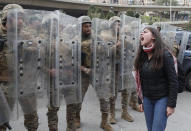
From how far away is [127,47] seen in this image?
4.10 m

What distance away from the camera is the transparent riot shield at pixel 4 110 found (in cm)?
267

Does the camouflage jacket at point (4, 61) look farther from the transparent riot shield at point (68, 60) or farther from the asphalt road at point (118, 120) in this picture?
the asphalt road at point (118, 120)

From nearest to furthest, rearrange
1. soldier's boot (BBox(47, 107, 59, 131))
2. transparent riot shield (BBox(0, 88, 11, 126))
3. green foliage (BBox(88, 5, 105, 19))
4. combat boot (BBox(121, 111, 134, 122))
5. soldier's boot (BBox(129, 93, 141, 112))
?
1. transparent riot shield (BBox(0, 88, 11, 126))
2. soldier's boot (BBox(47, 107, 59, 131))
3. combat boot (BBox(121, 111, 134, 122))
4. soldier's boot (BBox(129, 93, 141, 112))
5. green foliage (BBox(88, 5, 105, 19))

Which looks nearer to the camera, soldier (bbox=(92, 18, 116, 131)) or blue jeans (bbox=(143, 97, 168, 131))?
blue jeans (bbox=(143, 97, 168, 131))

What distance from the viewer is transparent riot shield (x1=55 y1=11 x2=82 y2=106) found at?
3037 millimetres

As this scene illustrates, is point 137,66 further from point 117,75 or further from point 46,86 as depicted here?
point 117,75

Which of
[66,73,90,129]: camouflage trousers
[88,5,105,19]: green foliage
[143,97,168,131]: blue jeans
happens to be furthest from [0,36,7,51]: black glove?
[88,5,105,19]: green foliage

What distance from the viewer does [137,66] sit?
9.00 feet

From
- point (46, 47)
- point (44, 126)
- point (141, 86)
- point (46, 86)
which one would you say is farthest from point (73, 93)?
point (44, 126)

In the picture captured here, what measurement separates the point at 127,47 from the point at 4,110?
2.26 m

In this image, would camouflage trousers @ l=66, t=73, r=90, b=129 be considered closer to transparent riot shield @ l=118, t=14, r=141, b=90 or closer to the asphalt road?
the asphalt road

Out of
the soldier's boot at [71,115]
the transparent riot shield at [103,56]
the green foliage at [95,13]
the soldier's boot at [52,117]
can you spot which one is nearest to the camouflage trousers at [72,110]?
the soldier's boot at [71,115]

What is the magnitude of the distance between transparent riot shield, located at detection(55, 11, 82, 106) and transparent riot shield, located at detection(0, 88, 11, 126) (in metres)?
0.64

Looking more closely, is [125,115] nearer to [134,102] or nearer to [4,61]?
[134,102]
